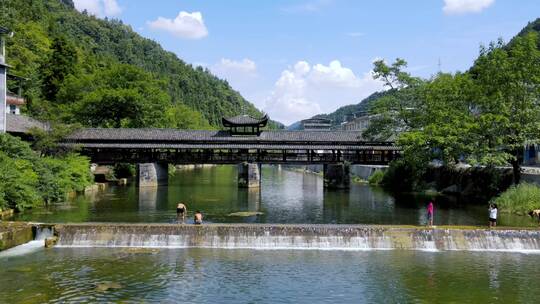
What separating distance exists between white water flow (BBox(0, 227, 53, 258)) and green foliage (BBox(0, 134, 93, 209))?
722 centimetres

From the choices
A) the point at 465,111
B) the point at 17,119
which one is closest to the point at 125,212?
the point at 17,119

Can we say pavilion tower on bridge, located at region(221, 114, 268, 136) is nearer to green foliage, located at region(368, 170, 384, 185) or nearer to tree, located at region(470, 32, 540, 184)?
green foliage, located at region(368, 170, 384, 185)

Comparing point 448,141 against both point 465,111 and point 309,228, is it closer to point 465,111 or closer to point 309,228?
point 465,111

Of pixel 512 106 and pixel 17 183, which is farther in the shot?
pixel 512 106

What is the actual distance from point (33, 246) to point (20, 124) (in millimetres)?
29199

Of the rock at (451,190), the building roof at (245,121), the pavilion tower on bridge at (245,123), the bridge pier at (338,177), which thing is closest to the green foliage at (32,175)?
the building roof at (245,121)

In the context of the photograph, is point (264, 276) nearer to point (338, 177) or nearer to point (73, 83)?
point (338, 177)

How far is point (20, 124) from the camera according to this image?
163 feet

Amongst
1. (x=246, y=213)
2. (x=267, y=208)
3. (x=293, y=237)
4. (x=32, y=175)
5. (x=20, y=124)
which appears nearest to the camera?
(x=293, y=237)

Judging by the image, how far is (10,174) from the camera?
32.4 metres

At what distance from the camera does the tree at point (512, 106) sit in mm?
39625

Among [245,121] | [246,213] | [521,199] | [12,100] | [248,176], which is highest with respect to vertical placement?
[12,100]

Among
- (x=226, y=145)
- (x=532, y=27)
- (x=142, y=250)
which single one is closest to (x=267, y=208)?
(x=142, y=250)

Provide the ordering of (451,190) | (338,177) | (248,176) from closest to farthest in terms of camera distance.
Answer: (451,190), (248,176), (338,177)
